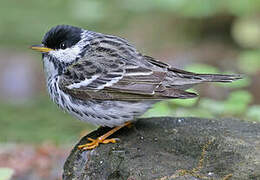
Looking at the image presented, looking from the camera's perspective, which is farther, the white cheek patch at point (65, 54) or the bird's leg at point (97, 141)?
the white cheek patch at point (65, 54)

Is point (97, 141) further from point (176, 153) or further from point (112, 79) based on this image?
point (176, 153)

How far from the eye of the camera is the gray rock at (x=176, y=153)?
16.7 ft

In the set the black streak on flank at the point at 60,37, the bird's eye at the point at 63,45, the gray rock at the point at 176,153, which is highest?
the black streak on flank at the point at 60,37

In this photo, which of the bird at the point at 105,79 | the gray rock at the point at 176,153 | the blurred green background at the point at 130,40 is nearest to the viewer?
the gray rock at the point at 176,153

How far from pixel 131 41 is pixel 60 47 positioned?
693cm

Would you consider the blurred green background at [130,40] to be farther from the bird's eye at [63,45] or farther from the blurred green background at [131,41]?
the bird's eye at [63,45]

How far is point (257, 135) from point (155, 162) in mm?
1204

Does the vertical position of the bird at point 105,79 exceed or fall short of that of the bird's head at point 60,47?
it falls short

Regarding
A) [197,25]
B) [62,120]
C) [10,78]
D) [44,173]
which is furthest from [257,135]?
[197,25]

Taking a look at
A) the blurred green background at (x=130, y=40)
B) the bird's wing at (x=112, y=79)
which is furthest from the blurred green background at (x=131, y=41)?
the bird's wing at (x=112, y=79)

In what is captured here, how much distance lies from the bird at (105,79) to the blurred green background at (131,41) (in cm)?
212

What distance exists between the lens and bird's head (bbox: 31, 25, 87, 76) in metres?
6.29

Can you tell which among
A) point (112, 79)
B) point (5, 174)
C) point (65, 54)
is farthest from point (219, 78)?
point (5, 174)

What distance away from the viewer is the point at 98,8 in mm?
15469
